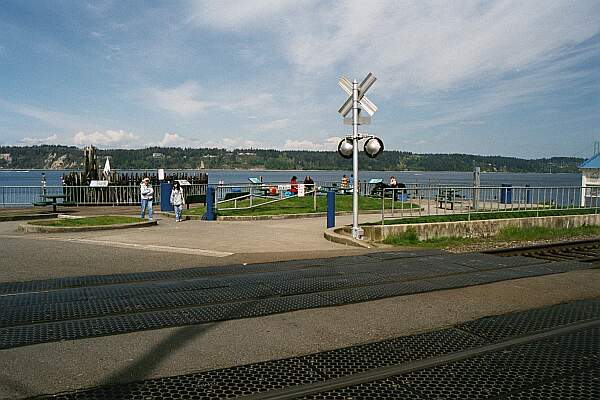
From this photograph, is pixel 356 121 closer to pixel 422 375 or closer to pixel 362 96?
pixel 362 96

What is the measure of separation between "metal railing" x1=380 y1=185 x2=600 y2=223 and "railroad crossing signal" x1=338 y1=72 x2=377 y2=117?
345 centimetres

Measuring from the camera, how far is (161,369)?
4664mm

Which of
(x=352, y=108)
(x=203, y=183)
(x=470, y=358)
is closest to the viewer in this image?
(x=470, y=358)

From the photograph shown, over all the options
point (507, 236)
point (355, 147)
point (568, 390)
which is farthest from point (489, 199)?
point (568, 390)

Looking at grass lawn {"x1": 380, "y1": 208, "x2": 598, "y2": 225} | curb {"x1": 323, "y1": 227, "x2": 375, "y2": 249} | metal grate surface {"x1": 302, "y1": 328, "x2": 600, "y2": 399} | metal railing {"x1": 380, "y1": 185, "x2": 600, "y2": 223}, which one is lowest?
curb {"x1": 323, "y1": 227, "x2": 375, "y2": 249}

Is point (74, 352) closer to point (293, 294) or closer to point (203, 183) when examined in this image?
point (293, 294)

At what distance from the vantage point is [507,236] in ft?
57.9

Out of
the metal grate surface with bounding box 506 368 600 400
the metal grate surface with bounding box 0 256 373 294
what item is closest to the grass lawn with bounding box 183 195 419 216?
the metal grate surface with bounding box 0 256 373 294

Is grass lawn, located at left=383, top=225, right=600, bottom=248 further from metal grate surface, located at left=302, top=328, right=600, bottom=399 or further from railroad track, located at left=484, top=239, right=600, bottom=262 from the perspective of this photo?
metal grate surface, located at left=302, top=328, right=600, bottom=399

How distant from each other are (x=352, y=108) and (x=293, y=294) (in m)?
8.38

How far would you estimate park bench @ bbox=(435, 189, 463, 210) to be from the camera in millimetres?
19828

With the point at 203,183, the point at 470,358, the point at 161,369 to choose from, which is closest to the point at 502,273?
the point at 470,358

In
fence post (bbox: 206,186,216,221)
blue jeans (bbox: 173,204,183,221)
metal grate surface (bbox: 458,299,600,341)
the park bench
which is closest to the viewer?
metal grate surface (bbox: 458,299,600,341)

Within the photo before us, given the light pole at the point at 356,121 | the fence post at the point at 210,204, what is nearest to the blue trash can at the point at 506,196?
the light pole at the point at 356,121
